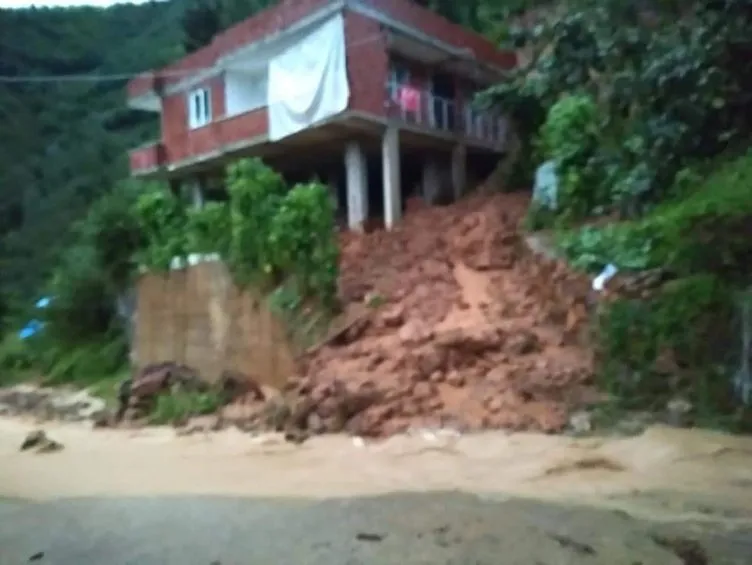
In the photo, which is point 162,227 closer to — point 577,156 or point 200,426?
point 200,426

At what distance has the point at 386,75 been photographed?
50.5 feet

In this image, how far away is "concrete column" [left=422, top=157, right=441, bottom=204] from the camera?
17969mm

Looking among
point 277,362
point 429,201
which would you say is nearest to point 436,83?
point 429,201

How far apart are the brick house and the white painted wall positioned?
0.07 ft

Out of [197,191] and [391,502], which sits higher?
[197,191]

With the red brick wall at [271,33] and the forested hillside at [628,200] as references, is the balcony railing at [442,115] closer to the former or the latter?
the red brick wall at [271,33]

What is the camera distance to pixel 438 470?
7.06 m

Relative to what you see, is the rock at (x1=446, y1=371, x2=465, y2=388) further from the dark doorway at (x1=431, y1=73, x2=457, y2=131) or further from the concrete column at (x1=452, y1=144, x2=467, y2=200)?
the dark doorway at (x1=431, y1=73, x2=457, y2=131)

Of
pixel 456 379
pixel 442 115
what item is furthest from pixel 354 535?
pixel 442 115

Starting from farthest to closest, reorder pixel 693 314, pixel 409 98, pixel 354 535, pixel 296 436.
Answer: pixel 409 98 → pixel 296 436 → pixel 693 314 → pixel 354 535

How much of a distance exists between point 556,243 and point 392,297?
7.59 feet

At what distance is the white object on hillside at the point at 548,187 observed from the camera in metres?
13.2

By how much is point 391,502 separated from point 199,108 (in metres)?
15.5

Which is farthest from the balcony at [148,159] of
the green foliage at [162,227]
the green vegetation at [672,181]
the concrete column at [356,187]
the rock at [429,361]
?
the rock at [429,361]
